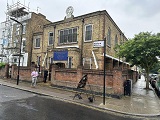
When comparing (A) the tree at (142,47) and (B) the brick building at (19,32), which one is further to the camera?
(B) the brick building at (19,32)

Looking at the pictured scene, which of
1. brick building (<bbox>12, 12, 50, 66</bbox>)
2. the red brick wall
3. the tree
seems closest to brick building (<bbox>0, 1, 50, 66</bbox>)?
brick building (<bbox>12, 12, 50, 66</bbox>)

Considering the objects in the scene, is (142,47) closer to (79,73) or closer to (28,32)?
(79,73)

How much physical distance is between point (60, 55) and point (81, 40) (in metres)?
3.14

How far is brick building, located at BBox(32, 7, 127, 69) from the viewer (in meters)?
15.8

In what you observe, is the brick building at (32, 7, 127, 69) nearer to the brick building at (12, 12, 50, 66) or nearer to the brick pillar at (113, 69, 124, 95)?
the brick building at (12, 12, 50, 66)

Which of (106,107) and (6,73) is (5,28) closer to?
(6,73)

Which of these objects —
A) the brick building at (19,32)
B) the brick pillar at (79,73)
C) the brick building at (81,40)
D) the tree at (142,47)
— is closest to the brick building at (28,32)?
the brick building at (19,32)

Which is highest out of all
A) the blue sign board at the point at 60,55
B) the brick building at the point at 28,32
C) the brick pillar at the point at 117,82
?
the brick building at the point at 28,32

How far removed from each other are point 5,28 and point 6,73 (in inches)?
474

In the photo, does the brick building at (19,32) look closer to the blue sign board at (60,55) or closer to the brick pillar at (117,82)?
the blue sign board at (60,55)

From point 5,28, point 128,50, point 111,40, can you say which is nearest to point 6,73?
point 5,28

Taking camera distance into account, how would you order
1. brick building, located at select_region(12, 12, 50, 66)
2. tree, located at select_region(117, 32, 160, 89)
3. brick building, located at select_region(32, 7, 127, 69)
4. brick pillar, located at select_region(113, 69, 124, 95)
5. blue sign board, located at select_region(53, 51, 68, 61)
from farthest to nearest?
brick building, located at select_region(12, 12, 50, 66), blue sign board, located at select_region(53, 51, 68, 61), brick building, located at select_region(32, 7, 127, 69), tree, located at select_region(117, 32, 160, 89), brick pillar, located at select_region(113, 69, 124, 95)

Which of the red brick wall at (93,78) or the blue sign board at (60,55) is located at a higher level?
the blue sign board at (60,55)

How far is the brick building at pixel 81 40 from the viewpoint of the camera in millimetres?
15844
